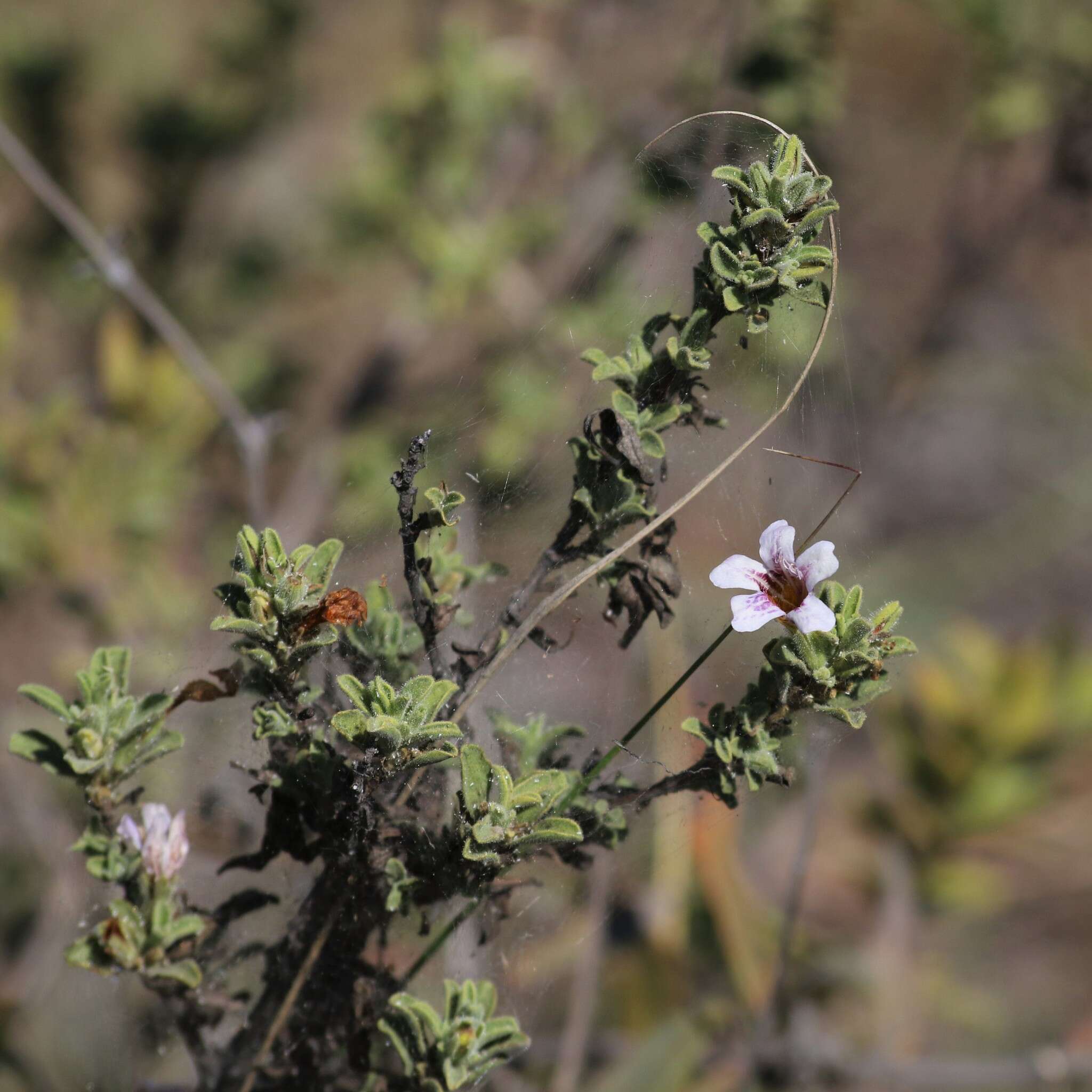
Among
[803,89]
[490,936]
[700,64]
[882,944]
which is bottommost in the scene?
[490,936]

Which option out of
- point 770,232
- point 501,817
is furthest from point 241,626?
point 770,232

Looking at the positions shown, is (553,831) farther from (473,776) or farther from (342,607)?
(342,607)

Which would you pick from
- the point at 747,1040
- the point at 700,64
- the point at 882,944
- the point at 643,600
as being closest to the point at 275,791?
the point at 643,600

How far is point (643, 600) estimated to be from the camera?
109 centimetres

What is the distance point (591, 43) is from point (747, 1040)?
12.7ft

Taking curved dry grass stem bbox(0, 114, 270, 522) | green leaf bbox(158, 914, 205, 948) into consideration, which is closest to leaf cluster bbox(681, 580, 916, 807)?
green leaf bbox(158, 914, 205, 948)

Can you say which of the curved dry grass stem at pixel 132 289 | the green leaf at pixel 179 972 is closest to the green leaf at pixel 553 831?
the green leaf at pixel 179 972

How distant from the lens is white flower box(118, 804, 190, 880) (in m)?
1.09

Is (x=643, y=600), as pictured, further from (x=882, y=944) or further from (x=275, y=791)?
(x=882, y=944)

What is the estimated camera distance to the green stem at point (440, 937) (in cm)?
110

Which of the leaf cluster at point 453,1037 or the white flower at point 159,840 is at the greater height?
the white flower at point 159,840

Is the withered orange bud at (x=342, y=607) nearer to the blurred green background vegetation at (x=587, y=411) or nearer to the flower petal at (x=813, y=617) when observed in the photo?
the blurred green background vegetation at (x=587, y=411)

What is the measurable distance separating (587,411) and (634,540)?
19 centimetres

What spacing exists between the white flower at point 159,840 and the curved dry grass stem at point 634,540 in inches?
13.8
